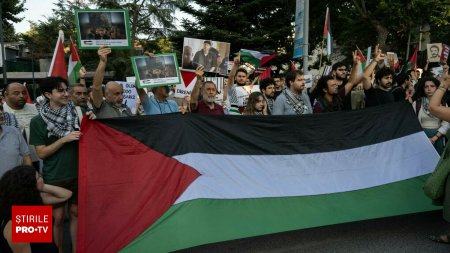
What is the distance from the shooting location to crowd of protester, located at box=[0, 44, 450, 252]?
11.4 ft

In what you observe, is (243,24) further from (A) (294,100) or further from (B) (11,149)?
(B) (11,149)

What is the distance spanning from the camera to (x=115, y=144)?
12.1ft

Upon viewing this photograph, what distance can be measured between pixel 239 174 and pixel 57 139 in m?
1.67

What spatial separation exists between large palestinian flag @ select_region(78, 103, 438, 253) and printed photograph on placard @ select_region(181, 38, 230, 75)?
2223 mm

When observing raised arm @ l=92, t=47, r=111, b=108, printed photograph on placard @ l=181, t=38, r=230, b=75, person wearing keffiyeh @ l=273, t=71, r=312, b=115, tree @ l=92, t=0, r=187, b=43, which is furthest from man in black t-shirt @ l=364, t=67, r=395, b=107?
tree @ l=92, t=0, r=187, b=43

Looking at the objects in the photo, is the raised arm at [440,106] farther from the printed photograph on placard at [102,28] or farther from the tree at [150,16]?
the tree at [150,16]

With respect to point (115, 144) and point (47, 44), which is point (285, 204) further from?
point (47, 44)

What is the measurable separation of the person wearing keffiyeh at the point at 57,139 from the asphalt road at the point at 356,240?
125 centimetres

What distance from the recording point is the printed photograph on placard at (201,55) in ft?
20.1

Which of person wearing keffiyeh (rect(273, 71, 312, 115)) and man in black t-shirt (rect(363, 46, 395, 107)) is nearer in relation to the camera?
person wearing keffiyeh (rect(273, 71, 312, 115))

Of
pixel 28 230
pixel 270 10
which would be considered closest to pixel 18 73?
pixel 270 10

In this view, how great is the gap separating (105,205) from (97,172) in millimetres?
289

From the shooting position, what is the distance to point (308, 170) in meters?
4.29

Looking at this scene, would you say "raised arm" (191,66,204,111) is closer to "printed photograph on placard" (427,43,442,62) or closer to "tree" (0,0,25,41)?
"printed photograph on placard" (427,43,442,62)
